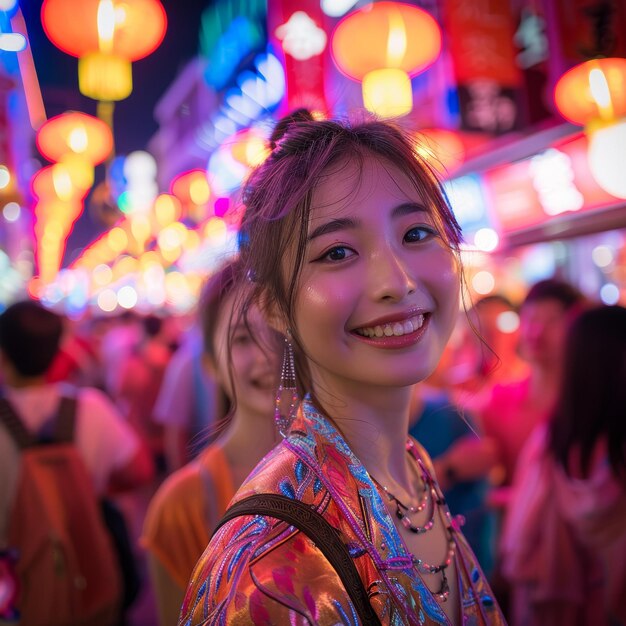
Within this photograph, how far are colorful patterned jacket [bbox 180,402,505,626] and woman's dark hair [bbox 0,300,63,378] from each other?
1.76m

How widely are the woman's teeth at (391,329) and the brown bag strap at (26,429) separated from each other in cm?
168

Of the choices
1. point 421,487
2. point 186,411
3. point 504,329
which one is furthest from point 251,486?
point 504,329

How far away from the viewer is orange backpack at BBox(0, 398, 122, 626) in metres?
2.05

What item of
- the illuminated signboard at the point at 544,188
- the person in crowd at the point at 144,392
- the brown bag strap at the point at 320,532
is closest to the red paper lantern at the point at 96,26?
the person in crowd at the point at 144,392

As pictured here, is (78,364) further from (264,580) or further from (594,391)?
(264,580)

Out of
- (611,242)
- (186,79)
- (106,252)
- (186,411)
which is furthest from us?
(186,79)

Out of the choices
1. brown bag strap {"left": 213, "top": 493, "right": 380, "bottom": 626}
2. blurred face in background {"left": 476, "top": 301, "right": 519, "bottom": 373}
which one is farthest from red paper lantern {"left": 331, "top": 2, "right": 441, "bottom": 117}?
brown bag strap {"left": 213, "top": 493, "right": 380, "bottom": 626}

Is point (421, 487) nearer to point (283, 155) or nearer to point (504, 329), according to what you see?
point (283, 155)

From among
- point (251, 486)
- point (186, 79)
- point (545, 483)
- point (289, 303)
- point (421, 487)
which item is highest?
point (186, 79)

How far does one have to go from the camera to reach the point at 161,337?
5.40 metres

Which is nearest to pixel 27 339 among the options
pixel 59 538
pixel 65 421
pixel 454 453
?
pixel 65 421

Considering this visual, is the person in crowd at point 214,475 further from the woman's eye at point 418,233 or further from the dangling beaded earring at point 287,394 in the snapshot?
the woman's eye at point 418,233

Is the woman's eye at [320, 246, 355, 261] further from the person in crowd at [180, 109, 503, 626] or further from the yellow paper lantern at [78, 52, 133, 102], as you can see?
the yellow paper lantern at [78, 52, 133, 102]

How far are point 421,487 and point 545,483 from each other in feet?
4.33
